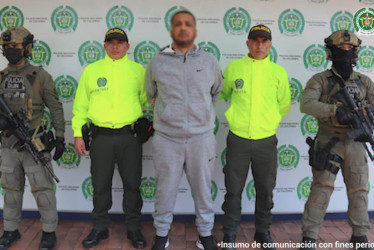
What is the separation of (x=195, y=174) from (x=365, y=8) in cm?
277

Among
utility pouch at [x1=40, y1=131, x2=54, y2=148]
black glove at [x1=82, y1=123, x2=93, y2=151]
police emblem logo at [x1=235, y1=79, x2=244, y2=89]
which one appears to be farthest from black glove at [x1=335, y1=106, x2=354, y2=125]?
utility pouch at [x1=40, y1=131, x2=54, y2=148]

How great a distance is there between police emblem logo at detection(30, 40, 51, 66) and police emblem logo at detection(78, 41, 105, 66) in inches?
14.4

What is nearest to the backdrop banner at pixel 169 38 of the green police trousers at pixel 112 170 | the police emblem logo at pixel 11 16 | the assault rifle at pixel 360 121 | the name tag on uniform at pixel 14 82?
the police emblem logo at pixel 11 16

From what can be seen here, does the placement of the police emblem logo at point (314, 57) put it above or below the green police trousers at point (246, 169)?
above

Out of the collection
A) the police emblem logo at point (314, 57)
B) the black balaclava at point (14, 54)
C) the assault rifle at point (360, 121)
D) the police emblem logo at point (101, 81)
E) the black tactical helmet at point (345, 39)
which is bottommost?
the assault rifle at point (360, 121)

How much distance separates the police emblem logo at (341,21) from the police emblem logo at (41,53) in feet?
10.5

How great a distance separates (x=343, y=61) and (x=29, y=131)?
293cm

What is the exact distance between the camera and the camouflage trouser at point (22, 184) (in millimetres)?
2975

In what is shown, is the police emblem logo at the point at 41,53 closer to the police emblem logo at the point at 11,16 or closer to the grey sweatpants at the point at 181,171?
the police emblem logo at the point at 11,16

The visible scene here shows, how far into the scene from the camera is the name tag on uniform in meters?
2.95

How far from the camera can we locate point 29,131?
9.62 feet

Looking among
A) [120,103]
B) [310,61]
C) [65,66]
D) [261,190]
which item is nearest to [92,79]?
[120,103]

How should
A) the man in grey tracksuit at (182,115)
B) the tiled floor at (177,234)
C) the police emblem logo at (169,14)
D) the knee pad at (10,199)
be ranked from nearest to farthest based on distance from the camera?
1. the man in grey tracksuit at (182,115)
2. the knee pad at (10,199)
3. the tiled floor at (177,234)
4. the police emblem logo at (169,14)

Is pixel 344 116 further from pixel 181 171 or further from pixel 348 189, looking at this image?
pixel 181 171
